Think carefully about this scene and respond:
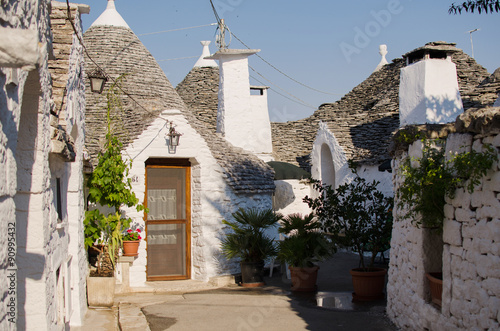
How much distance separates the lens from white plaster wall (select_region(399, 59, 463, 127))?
40.0ft

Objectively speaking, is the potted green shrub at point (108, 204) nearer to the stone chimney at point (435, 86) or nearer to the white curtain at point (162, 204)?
the white curtain at point (162, 204)

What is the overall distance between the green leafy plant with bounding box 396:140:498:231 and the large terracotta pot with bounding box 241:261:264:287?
518cm

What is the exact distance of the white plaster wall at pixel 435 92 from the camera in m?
12.2

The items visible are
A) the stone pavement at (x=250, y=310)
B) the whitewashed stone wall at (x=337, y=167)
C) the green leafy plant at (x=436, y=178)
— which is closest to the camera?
the green leafy plant at (x=436, y=178)

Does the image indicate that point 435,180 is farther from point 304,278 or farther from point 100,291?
point 100,291

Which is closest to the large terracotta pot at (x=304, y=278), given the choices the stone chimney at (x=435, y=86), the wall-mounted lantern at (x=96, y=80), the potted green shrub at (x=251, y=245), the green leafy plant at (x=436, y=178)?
the potted green shrub at (x=251, y=245)

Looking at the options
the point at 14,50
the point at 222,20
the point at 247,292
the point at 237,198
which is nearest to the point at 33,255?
the point at 14,50

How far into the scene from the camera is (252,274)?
10.8m

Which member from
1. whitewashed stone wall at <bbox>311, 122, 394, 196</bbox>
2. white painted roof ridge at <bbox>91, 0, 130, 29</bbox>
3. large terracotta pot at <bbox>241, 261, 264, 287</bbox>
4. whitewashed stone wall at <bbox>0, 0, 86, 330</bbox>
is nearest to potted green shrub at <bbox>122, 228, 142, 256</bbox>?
large terracotta pot at <bbox>241, 261, 264, 287</bbox>

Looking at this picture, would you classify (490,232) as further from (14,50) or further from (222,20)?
(222,20)

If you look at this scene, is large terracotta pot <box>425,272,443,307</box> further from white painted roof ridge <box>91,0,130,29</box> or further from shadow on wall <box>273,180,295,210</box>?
white painted roof ridge <box>91,0,130,29</box>

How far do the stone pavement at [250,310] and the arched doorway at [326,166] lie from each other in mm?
6310

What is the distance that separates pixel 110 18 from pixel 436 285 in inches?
500

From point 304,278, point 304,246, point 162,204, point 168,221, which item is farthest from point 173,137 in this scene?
point 304,278
